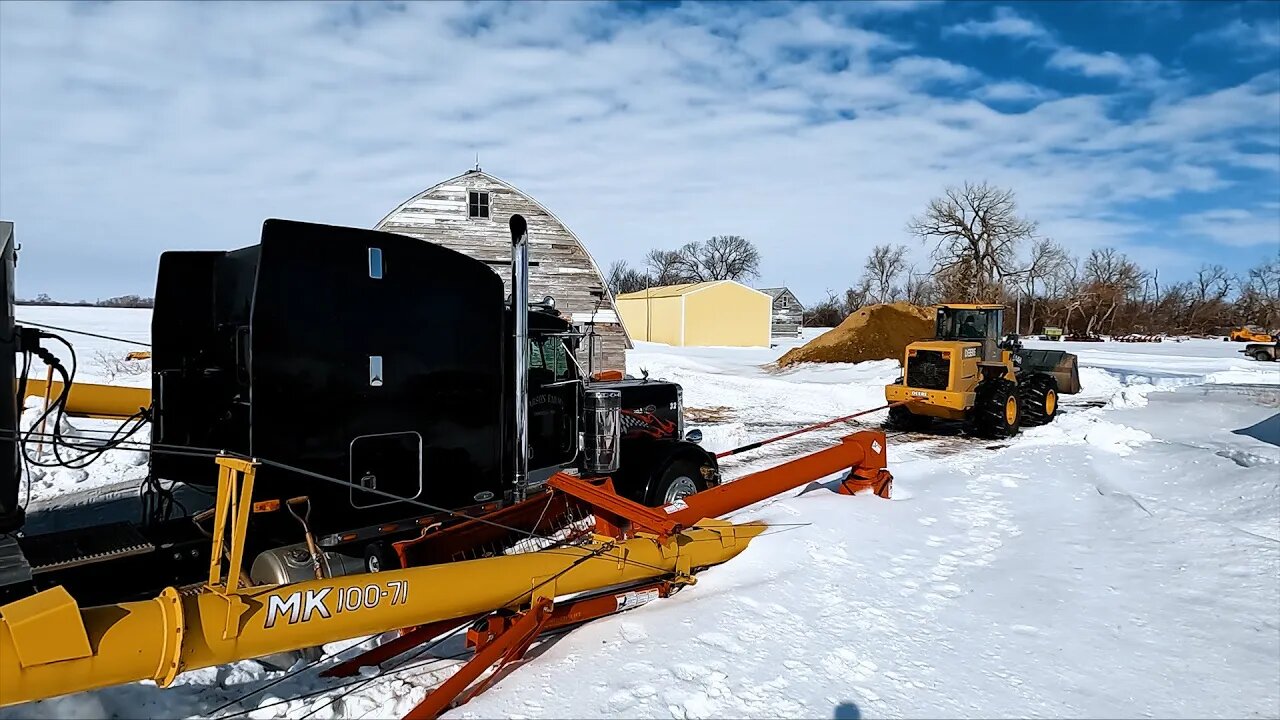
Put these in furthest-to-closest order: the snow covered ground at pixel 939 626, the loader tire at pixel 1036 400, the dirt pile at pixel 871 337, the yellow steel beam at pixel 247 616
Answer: the dirt pile at pixel 871 337 → the loader tire at pixel 1036 400 → the snow covered ground at pixel 939 626 → the yellow steel beam at pixel 247 616

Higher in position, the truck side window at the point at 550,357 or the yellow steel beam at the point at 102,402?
the truck side window at the point at 550,357

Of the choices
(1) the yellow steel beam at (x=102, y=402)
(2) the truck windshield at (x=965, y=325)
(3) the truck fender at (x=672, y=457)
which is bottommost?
(3) the truck fender at (x=672, y=457)

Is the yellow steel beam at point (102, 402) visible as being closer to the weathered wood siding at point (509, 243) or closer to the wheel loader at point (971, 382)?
the weathered wood siding at point (509, 243)

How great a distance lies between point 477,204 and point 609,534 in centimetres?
1557

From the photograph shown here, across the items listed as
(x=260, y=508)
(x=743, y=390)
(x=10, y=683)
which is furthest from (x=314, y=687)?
(x=743, y=390)

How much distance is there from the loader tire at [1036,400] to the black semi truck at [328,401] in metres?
12.6

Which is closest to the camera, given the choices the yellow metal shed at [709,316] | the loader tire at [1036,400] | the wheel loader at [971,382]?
the wheel loader at [971,382]

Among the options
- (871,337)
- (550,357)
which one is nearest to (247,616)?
(550,357)

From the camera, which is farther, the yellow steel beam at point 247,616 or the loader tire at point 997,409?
the loader tire at point 997,409

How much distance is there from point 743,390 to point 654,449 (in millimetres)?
16119

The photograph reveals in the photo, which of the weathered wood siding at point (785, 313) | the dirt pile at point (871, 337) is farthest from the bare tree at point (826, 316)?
the dirt pile at point (871, 337)

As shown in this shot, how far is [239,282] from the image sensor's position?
5543 millimetres

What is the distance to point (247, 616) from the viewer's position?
11.0 feet

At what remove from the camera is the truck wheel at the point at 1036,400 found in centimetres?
1595
